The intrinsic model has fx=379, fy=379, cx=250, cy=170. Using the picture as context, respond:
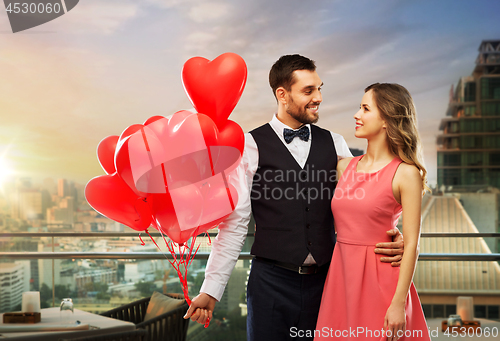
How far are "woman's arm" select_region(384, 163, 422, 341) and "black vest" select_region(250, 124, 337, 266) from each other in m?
0.30

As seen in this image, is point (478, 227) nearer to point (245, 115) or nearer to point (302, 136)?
point (245, 115)

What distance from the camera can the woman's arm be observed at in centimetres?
122

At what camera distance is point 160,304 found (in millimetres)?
2633

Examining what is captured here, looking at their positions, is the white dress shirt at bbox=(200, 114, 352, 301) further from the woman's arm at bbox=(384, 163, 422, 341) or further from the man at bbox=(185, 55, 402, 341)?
the woman's arm at bbox=(384, 163, 422, 341)

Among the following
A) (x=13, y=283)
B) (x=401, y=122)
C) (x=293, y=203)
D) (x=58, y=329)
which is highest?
(x=401, y=122)

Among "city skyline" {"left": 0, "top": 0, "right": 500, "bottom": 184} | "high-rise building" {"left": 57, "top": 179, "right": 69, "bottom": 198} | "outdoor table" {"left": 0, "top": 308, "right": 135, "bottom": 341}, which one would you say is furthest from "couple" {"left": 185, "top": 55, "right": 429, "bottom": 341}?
"high-rise building" {"left": 57, "top": 179, "right": 69, "bottom": 198}

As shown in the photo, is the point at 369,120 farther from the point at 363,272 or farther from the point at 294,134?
the point at 363,272

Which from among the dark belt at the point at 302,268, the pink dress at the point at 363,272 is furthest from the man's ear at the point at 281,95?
the dark belt at the point at 302,268

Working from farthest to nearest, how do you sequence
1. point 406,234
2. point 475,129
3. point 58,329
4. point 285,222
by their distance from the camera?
point 475,129 → point 58,329 → point 285,222 → point 406,234

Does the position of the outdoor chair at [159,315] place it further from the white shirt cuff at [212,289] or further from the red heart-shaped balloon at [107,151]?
the red heart-shaped balloon at [107,151]

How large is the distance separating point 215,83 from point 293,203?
553mm

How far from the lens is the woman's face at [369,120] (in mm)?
1396

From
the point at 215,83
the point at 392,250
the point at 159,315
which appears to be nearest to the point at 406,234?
the point at 392,250

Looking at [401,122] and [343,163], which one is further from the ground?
[401,122]
